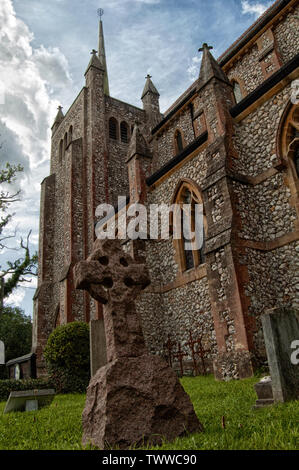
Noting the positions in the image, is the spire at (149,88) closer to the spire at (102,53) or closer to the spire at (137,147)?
the spire at (102,53)

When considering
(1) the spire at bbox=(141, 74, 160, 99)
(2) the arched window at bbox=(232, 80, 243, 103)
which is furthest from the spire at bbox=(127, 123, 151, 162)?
(1) the spire at bbox=(141, 74, 160, 99)

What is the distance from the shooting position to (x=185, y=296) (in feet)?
37.3

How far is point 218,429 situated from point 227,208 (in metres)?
6.48

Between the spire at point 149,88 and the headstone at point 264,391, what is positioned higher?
the spire at point 149,88

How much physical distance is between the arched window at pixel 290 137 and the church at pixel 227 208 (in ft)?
0.09

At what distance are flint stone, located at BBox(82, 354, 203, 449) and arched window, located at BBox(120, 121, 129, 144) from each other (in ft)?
72.6

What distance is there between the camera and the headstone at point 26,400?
6.51 m

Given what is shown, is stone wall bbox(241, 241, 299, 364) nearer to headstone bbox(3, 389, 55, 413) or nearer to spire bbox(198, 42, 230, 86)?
headstone bbox(3, 389, 55, 413)

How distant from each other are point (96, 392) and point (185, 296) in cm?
835

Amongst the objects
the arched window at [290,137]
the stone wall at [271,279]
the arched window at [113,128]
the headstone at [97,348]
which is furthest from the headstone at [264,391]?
the arched window at [113,128]

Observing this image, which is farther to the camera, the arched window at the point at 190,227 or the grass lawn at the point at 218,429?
the arched window at the point at 190,227

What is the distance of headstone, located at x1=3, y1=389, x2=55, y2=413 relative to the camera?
21.4ft

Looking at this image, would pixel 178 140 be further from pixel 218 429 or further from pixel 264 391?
pixel 218 429
